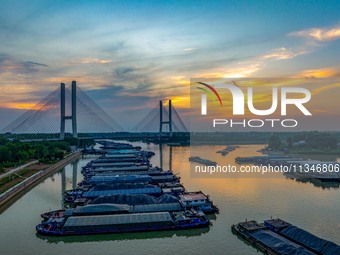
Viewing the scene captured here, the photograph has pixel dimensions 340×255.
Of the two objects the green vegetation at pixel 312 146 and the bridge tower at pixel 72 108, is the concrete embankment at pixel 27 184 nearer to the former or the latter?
the bridge tower at pixel 72 108

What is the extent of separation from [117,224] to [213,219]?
2610 mm

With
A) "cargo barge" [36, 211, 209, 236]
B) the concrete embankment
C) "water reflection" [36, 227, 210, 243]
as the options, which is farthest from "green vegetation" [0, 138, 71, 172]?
"water reflection" [36, 227, 210, 243]

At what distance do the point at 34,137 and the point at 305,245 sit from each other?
38.3 m

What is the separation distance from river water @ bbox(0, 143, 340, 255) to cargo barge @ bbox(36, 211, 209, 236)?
133 millimetres

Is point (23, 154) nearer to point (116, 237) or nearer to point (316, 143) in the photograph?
point (116, 237)

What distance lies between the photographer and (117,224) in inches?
322

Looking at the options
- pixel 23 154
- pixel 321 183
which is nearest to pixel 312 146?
pixel 321 183

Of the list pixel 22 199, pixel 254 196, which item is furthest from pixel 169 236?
pixel 22 199

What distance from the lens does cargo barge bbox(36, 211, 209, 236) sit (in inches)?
318

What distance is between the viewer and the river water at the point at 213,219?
24.7 ft

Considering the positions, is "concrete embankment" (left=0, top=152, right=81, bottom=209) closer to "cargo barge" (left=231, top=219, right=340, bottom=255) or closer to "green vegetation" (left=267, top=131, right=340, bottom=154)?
"cargo barge" (left=231, top=219, right=340, bottom=255)

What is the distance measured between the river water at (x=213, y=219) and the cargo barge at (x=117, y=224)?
5.2 inches

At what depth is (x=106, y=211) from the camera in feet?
29.4

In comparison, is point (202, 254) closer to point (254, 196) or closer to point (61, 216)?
point (61, 216)
